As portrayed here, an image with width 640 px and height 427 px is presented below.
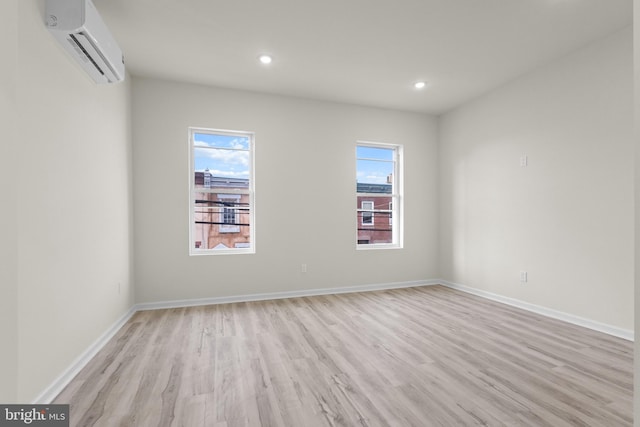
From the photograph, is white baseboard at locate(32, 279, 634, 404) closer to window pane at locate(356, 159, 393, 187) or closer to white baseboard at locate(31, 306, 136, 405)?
white baseboard at locate(31, 306, 136, 405)

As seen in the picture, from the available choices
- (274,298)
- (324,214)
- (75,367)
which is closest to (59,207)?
(75,367)

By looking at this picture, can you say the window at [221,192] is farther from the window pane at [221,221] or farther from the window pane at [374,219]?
the window pane at [374,219]

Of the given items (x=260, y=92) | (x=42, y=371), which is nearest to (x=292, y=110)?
(x=260, y=92)

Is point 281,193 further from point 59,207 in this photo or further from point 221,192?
point 59,207

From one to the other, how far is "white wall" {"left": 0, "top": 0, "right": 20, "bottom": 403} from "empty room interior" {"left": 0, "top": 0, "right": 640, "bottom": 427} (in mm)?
12

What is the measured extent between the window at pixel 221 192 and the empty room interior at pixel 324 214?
1.1 inches

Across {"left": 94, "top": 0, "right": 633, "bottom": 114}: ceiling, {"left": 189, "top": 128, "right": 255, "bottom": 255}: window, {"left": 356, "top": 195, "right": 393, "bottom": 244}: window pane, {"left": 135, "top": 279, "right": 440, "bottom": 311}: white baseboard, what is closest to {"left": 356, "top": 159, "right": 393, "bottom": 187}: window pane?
{"left": 356, "top": 195, "right": 393, "bottom": 244}: window pane

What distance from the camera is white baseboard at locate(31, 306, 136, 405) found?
182 cm

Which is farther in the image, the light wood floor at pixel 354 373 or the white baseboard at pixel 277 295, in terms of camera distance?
the white baseboard at pixel 277 295

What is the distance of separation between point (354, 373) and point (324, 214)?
2583mm

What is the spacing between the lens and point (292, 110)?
14.1 ft

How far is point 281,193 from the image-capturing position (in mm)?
4227

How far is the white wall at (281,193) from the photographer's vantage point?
372 cm

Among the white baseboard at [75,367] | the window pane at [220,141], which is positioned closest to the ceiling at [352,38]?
the window pane at [220,141]
